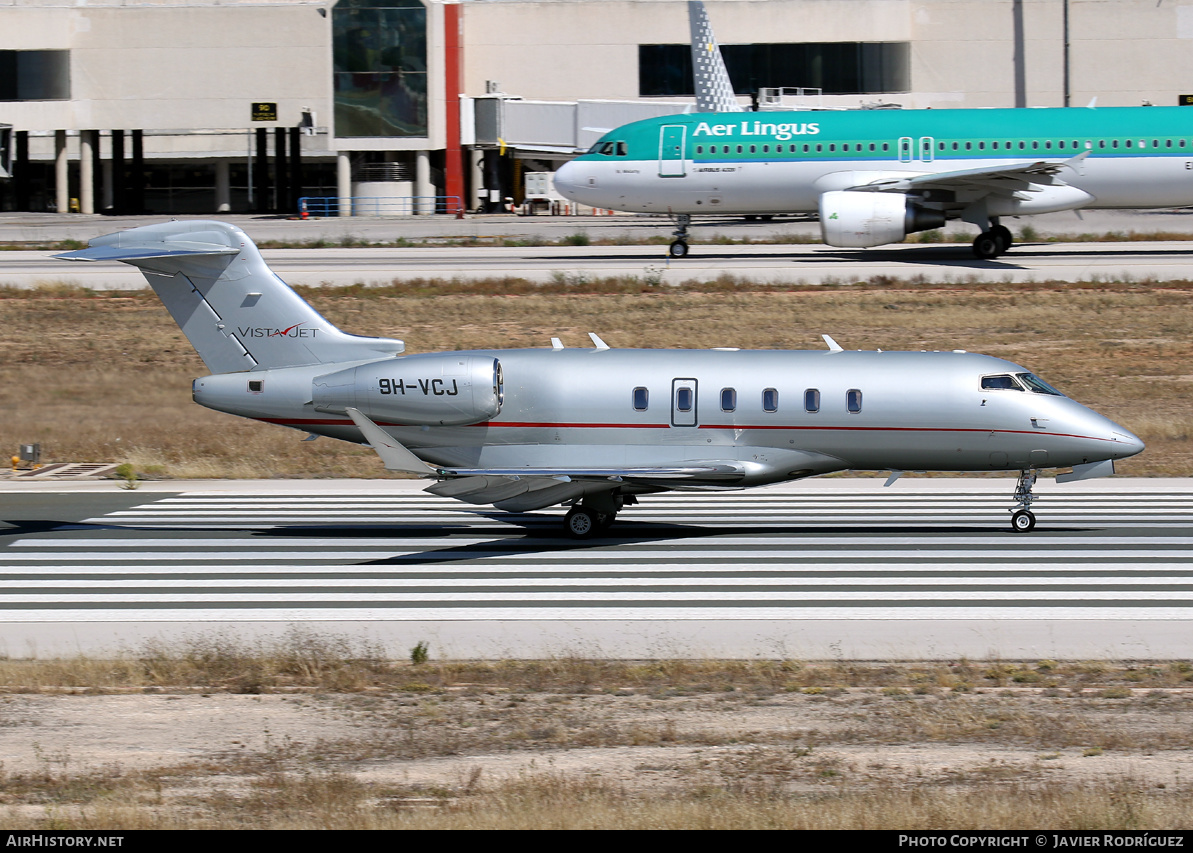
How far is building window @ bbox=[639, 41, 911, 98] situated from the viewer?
9112 cm

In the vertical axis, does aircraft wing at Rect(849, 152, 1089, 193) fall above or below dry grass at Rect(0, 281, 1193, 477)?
above

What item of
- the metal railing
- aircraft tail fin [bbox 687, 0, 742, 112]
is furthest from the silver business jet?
the metal railing

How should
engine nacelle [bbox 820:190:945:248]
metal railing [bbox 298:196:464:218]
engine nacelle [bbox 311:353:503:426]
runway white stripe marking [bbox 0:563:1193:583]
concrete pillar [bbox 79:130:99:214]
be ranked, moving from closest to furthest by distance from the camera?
runway white stripe marking [bbox 0:563:1193:583]
engine nacelle [bbox 311:353:503:426]
engine nacelle [bbox 820:190:945:248]
metal railing [bbox 298:196:464:218]
concrete pillar [bbox 79:130:99:214]

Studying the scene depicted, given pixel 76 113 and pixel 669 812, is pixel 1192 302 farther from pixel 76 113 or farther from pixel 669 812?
pixel 76 113

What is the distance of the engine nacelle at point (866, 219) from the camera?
49312 millimetres

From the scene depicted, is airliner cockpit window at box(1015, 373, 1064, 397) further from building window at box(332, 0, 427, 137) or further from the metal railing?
building window at box(332, 0, 427, 137)

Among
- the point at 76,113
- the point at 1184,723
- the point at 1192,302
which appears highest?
the point at 76,113

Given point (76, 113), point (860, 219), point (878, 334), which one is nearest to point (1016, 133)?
point (860, 219)

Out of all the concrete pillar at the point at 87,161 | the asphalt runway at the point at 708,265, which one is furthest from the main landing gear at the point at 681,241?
the concrete pillar at the point at 87,161

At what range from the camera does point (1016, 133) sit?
5234 cm

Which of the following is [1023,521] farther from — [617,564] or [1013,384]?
[617,564]

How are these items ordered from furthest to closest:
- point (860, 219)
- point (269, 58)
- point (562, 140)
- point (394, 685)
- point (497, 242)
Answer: point (562, 140), point (269, 58), point (497, 242), point (860, 219), point (394, 685)

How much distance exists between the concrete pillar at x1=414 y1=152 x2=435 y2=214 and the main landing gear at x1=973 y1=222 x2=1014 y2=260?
41.9 m
